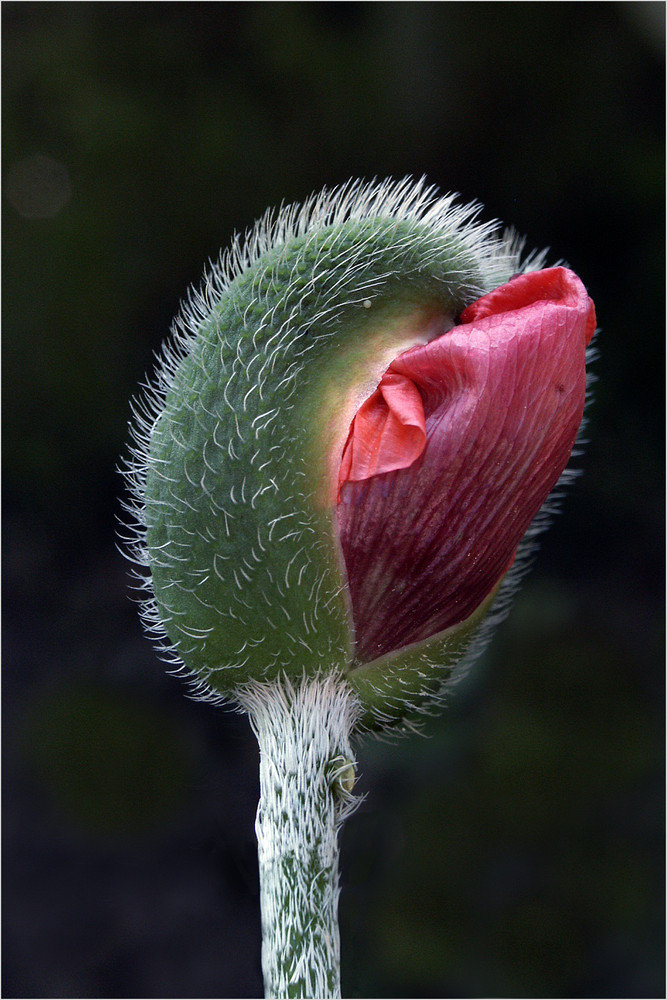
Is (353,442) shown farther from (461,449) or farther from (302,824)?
(302,824)

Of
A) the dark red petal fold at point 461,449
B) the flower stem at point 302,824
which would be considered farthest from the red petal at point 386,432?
the flower stem at point 302,824

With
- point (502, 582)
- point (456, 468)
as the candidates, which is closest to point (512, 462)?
point (456, 468)

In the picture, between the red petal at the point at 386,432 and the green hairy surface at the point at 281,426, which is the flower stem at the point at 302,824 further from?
the red petal at the point at 386,432

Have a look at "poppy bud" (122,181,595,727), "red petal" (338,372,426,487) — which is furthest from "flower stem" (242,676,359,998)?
"red petal" (338,372,426,487)

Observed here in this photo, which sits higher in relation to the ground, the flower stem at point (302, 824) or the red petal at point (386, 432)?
the red petal at point (386, 432)

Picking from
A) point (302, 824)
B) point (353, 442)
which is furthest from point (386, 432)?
point (302, 824)

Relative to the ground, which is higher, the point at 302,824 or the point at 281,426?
the point at 281,426

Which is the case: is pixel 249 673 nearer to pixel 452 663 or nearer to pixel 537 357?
pixel 452 663
